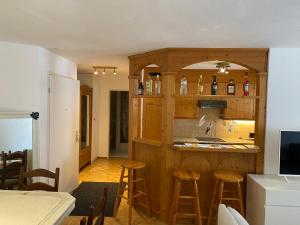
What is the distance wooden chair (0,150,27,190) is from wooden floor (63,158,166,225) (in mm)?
890

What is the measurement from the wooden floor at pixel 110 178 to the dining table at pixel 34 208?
1.42 meters

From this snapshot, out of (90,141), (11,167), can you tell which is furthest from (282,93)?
(90,141)

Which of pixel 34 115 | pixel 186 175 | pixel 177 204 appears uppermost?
pixel 34 115

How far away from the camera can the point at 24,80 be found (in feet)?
11.1

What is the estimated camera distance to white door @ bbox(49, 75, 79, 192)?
3.80 meters

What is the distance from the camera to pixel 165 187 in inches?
136

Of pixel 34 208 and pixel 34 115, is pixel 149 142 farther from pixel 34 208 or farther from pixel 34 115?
pixel 34 208

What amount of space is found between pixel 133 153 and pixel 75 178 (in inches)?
57.2

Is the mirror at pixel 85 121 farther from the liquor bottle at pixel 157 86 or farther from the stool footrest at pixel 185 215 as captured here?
the stool footrest at pixel 185 215

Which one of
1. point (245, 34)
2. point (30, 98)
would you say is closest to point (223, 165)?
point (245, 34)

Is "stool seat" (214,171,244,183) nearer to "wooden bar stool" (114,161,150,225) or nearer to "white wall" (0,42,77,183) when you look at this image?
"wooden bar stool" (114,161,150,225)

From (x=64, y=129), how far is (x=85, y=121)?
7.88 feet

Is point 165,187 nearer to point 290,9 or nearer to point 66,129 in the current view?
point 66,129

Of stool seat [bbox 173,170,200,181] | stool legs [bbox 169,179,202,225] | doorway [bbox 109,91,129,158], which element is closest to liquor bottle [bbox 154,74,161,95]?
stool seat [bbox 173,170,200,181]
